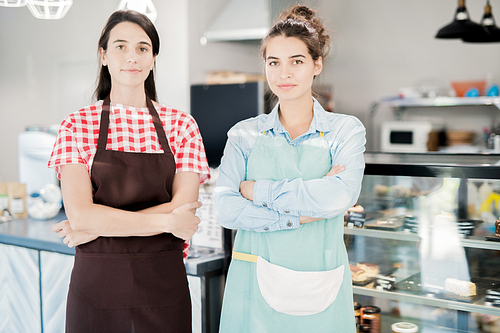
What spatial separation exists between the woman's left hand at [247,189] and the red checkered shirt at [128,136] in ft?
0.41

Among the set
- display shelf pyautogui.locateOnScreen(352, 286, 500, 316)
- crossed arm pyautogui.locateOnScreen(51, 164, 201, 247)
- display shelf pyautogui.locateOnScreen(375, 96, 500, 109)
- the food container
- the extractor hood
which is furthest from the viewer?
display shelf pyautogui.locateOnScreen(375, 96, 500, 109)

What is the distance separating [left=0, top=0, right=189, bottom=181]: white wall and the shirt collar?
1.92 metres

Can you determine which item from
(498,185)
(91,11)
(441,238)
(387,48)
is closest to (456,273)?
(441,238)

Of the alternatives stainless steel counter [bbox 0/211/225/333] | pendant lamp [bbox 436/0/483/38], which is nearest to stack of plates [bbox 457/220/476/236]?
stainless steel counter [bbox 0/211/225/333]

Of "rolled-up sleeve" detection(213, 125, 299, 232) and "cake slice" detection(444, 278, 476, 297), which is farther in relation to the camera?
"cake slice" detection(444, 278, 476, 297)

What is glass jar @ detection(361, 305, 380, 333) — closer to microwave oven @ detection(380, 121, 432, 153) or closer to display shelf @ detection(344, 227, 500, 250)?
display shelf @ detection(344, 227, 500, 250)

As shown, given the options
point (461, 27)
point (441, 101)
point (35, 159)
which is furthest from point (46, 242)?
point (441, 101)

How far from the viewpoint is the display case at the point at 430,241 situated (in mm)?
1689

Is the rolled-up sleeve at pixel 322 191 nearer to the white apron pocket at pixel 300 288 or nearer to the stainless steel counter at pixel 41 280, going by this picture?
the white apron pocket at pixel 300 288

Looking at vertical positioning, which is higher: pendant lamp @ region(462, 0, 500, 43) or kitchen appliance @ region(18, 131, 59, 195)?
pendant lamp @ region(462, 0, 500, 43)

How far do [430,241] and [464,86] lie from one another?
11.0 feet

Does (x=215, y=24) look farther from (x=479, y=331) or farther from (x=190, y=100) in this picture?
(x=479, y=331)

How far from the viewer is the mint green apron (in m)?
1.39

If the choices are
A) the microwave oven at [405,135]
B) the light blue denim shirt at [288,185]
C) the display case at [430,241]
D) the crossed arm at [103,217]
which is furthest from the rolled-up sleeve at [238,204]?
the microwave oven at [405,135]
